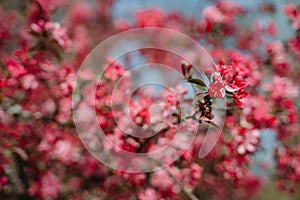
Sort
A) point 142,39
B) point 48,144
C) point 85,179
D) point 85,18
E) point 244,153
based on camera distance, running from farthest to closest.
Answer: point 85,18, point 142,39, point 85,179, point 48,144, point 244,153

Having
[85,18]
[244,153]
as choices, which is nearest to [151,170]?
[244,153]

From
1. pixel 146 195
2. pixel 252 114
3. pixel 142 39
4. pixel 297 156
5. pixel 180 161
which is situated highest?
pixel 142 39

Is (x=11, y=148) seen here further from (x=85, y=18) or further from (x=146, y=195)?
(x=85, y=18)

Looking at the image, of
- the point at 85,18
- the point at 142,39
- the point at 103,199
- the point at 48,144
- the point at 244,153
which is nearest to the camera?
the point at 244,153

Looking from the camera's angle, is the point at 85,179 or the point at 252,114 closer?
the point at 252,114

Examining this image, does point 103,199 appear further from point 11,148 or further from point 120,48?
point 120,48

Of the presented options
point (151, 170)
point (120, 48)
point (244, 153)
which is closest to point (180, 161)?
point (151, 170)

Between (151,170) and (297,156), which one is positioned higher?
(297,156)

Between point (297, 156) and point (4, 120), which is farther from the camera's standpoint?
point (297, 156)

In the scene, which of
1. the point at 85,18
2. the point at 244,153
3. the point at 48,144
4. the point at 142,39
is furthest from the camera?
the point at 85,18
